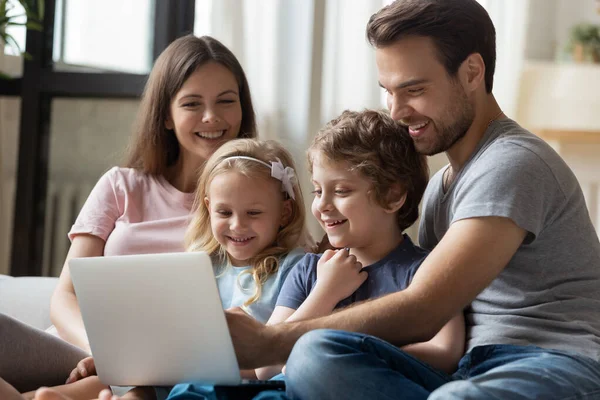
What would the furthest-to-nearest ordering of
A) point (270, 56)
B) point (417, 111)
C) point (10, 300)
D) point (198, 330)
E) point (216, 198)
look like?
point (270, 56), point (10, 300), point (216, 198), point (417, 111), point (198, 330)

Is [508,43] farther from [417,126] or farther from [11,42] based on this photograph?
[11,42]

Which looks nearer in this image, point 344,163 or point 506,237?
point 506,237

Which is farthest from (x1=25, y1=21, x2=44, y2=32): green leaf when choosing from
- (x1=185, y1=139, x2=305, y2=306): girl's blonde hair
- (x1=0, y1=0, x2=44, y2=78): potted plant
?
(x1=185, y1=139, x2=305, y2=306): girl's blonde hair

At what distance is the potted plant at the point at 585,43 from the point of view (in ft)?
12.7

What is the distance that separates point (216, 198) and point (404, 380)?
2.33ft

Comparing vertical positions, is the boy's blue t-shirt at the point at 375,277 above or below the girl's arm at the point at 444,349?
above

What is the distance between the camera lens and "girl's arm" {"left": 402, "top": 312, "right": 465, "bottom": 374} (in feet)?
4.89

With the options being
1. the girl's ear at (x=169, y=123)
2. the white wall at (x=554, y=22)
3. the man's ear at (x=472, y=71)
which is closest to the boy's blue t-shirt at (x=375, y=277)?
the man's ear at (x=472, y=71)

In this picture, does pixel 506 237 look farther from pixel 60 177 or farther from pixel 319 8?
pixel 60 177

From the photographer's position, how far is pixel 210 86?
221 centimetres

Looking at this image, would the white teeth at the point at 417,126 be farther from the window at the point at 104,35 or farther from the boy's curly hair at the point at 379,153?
the window at the point at 104,35

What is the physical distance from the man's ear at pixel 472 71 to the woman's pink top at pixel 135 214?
0.84m

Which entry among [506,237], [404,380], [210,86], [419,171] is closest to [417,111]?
[419,171]

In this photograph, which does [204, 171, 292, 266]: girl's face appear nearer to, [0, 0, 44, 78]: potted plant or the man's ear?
the man's ear
